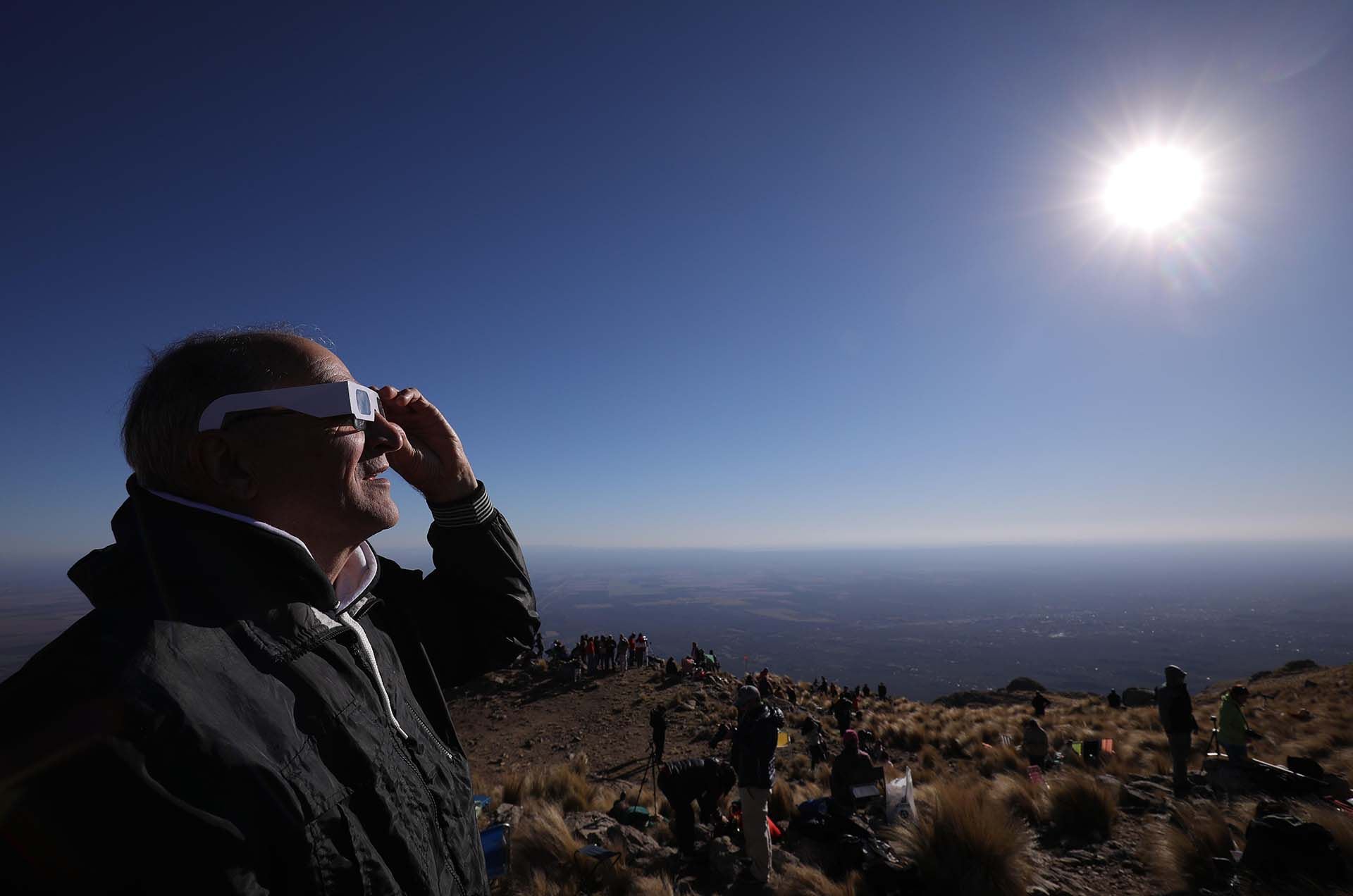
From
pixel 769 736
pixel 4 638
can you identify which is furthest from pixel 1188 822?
pixel 4 638

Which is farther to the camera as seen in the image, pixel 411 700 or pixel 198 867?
pixel 411 700

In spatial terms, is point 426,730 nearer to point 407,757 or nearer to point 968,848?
point 407,757

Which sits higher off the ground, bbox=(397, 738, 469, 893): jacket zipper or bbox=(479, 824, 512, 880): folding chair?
bbox=(397, 738, 469, 893): jacket zipper

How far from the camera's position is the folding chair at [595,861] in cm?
507

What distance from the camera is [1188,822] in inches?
212

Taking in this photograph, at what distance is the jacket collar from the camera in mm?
1083

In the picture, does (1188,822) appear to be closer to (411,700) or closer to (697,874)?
(697,874)

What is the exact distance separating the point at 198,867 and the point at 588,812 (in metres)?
7.73

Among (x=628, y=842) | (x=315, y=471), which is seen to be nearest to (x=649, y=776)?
(x=628, y=842)

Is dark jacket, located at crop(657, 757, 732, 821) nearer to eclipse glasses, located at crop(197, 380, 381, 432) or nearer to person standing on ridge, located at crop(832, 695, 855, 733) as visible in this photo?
eclipse glasses, located at crop(197, 380, 381, 432)

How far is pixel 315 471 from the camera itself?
162 centimetres

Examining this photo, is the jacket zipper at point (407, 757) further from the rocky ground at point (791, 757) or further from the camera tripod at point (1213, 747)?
the camera tripod at point (1213, 747)

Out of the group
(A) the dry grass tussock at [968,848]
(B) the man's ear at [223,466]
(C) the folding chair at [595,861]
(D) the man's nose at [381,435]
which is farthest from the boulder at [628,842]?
(B) the man's ear at [223,466]

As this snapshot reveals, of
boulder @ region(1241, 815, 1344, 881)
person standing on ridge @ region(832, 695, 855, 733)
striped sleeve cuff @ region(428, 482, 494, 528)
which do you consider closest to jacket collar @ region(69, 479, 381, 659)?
striped sleeve cuff @ region(428, 482, 494, 528)
